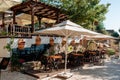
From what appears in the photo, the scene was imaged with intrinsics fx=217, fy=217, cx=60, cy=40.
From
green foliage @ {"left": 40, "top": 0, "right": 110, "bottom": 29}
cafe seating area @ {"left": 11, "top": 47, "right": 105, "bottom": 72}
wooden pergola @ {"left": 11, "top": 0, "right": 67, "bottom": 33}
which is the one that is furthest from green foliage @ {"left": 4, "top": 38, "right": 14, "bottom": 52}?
green foliage @ {"left": 40, "top": 0, "right": 110, "bottom": 29}

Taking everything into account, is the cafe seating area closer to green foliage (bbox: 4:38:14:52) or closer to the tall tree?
green foliage (bbox: 4:38:14:52)

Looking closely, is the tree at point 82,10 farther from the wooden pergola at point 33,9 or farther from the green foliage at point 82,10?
the wooden pergola at point 33,9

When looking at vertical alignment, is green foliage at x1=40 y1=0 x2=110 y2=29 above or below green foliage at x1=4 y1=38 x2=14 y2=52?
above

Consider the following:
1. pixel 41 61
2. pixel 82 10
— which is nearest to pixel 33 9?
pixel 41 61

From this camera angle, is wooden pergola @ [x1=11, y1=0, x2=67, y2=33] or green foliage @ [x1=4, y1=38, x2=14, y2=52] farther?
wooden pergola @ [x1=11, y1=0, x2=67, y2=33]

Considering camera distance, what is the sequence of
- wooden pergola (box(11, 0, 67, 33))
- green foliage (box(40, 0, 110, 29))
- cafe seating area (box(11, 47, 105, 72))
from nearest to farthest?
1. cafe seating area (box(11, 47, 105, 72))
2. wooden pergola (box(11, 0, 67, 33))
3. green foliage (box(40, 0, 110, 29))

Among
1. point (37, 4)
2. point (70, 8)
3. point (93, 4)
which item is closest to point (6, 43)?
point (37, 4)

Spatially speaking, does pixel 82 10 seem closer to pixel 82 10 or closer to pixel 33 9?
pixel 82 10

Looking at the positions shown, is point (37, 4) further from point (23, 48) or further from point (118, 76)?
point (118, 76)

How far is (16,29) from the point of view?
14617mm

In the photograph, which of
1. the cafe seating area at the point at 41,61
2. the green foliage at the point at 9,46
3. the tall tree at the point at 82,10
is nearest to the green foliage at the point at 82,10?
the tall tree at the point at 82,10

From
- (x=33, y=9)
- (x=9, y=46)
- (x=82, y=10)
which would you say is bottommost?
(x=9, y=46)

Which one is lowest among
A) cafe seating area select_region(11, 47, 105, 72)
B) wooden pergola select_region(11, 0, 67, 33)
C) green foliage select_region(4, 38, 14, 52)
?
cafe seating area select_region(11, 47, 105, 72)

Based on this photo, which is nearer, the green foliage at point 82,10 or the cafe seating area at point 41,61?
the cafe seating area at point 41,61
